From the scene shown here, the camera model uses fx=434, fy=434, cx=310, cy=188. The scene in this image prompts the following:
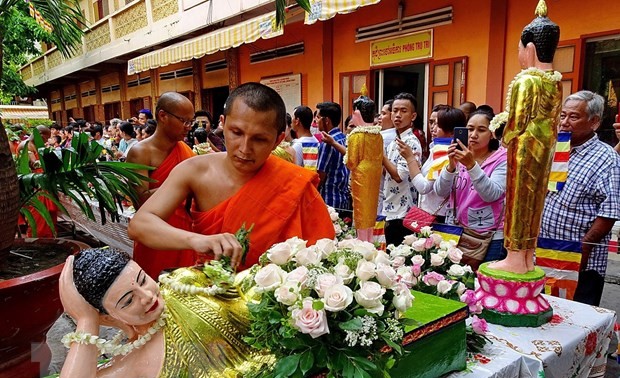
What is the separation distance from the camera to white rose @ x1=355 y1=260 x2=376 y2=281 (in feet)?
3.10

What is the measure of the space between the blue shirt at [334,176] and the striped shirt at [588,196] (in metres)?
1.52

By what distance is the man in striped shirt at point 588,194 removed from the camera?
2.38m

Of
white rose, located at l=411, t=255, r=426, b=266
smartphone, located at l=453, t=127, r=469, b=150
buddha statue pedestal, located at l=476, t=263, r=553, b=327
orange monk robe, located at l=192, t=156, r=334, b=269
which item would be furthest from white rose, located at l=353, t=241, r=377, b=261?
smartphone, located at l=453, t=127, r=469, b=150

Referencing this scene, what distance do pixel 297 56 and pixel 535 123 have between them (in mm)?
7325

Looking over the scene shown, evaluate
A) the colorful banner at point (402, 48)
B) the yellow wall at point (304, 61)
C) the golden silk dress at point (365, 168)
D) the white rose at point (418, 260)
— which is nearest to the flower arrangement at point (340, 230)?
the golden silk dress at point (365, 168)

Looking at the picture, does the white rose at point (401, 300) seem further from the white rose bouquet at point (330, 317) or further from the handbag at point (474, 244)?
the handbag at point (474, 244)

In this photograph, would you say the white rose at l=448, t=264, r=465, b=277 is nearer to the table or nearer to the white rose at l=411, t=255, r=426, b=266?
the white rose at l=411, t=255, r=426, b=266

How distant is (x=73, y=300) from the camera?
809 millimetres

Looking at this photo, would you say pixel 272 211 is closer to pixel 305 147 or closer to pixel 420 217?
pixel 420 217

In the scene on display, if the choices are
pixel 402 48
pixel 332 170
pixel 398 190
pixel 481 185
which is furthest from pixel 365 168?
pixel 402 48

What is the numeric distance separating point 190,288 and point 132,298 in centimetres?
13

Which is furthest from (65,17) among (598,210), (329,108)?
(598,210)

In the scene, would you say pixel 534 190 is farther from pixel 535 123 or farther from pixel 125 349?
pixel 125 349

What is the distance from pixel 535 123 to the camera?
151cm
